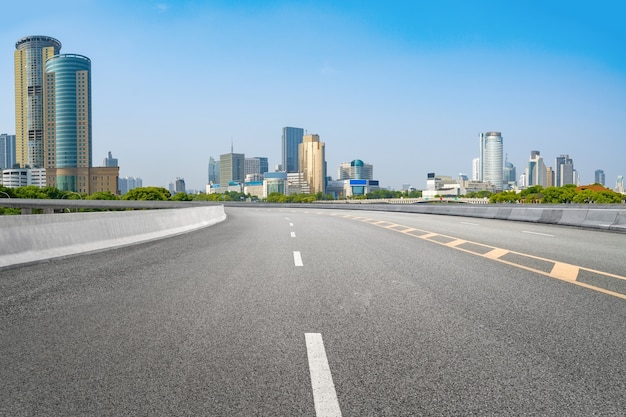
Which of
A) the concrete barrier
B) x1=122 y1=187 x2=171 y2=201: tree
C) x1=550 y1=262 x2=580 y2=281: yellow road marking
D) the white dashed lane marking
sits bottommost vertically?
x1=550 y1=262 x2=580 y2=281: yellow road marking

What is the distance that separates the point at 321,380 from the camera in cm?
384

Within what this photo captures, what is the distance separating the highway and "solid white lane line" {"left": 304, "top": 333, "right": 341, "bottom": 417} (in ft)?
0.05

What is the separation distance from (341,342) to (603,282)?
5.28 metres

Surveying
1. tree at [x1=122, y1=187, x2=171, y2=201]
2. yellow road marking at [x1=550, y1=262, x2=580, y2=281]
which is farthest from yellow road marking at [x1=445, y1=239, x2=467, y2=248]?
tree at [x1=122, y1=187, x2=171, y2=201]

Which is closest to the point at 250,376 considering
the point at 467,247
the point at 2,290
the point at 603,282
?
the point at 2,290

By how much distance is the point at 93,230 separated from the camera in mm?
13195

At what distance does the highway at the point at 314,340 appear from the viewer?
3.51 meters

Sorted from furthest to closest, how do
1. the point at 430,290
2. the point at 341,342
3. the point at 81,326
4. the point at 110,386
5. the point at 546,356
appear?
the point at 430,290, the point at 81,326, the point at 341,342, the point at 546,356, the point at 110,386

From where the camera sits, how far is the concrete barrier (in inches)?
403

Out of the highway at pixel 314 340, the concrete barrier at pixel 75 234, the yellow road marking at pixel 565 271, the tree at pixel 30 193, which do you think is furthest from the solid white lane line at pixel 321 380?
the tree at pixel 30 193

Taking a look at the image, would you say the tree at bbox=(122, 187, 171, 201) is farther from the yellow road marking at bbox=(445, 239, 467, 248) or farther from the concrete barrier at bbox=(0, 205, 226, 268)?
the yellow road marking at bbox=(445, 239, 467, 248)

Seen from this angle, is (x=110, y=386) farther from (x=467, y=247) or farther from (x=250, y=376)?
(x=467, y=247)

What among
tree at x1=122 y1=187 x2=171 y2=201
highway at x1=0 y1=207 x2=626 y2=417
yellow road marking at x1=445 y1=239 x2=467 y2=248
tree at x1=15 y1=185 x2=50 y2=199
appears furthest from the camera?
tree at x1=122 y1=187 x2=171 y2=201

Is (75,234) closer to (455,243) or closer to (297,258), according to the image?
(297,258)
